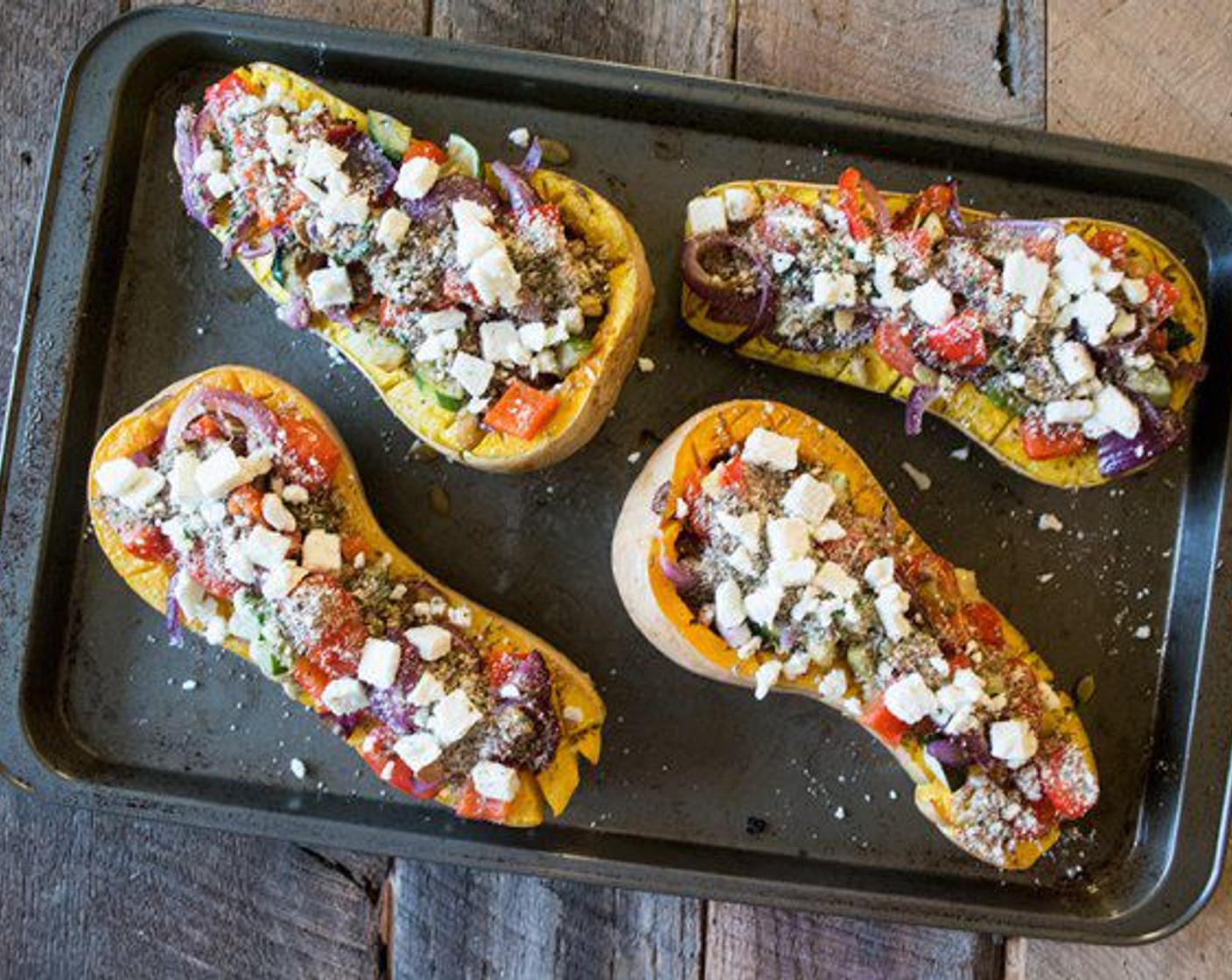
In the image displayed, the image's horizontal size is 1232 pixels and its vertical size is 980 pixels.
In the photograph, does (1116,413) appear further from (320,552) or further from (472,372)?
(320,552)

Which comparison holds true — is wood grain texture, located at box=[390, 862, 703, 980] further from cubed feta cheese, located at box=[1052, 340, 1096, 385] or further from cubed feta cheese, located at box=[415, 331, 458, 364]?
cubed feta cheese, located at box=[1052, 340, 1096, 385]

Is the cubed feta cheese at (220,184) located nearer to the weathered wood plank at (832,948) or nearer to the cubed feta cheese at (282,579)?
the cubed feta cheese at (282,579)

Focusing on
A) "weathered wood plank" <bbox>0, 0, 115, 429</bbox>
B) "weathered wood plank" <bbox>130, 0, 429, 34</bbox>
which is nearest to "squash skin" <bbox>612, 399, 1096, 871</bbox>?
"weathered wood plank" <bbox>130, 0, 429, 34</bbox>

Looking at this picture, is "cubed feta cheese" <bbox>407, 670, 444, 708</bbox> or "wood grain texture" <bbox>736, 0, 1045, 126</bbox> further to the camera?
"wood grain texture" <bbox>736, 0, 1045, 126</bbox>

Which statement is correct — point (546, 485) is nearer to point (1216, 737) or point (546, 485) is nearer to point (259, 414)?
point (259, 414)

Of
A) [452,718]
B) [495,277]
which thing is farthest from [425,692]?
[495,277]

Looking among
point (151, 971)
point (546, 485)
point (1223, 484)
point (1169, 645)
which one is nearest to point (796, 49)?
point (546, 485)
